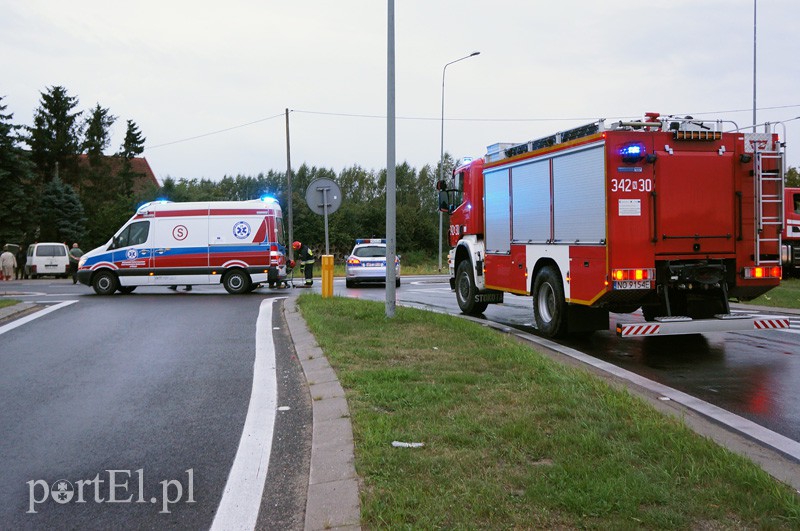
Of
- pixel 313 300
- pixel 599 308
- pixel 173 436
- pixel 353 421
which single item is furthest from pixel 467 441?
pixel 313 300

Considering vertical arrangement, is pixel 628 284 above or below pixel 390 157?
below

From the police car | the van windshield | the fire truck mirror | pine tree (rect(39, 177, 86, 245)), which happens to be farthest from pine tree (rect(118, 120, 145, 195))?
the fire truck mirror

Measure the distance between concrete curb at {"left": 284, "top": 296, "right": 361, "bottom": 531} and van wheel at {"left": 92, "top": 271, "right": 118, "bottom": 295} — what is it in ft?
47.0

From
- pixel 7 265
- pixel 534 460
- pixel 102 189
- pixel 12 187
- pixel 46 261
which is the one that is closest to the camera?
pixel 534 460

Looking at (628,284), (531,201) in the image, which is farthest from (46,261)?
(628,284)

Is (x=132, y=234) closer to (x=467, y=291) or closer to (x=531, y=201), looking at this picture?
(x=467, y=291)

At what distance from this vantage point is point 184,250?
65.3 feet

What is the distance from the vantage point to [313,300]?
14.6 m

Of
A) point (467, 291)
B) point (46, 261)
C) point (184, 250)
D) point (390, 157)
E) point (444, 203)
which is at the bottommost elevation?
point (467, 291)

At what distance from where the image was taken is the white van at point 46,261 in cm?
3516

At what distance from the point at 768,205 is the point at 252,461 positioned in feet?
24.3

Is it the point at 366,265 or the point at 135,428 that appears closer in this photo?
the point at 135,428

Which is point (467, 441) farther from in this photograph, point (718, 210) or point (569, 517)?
point (718, 210)

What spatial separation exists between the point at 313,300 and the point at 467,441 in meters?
10.3
